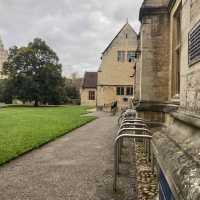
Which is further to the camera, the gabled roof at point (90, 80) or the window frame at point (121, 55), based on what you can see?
the gabled roof at point (90, 80)

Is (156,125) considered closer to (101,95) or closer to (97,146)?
(97,146)

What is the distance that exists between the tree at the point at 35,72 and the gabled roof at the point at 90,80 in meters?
4.75

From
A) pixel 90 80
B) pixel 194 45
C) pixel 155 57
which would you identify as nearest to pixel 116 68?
pixel 90 80

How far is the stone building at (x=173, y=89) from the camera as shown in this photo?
1.79 m

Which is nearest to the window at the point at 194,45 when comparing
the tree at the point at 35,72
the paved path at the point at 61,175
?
the paved path at the point at 61,175

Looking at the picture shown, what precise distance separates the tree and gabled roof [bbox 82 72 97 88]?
4.75m

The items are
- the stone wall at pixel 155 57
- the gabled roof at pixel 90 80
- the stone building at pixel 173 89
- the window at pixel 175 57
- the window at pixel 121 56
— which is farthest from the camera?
the gabled roof at pixel 90 80

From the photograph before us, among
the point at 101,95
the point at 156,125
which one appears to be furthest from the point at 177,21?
the point at 101,95

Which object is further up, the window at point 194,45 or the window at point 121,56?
the window at point 121,56

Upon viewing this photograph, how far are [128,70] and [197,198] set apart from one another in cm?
3597

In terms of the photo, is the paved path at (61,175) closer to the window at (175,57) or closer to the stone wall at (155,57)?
the stone wall at (155,57)

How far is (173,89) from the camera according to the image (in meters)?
7.45

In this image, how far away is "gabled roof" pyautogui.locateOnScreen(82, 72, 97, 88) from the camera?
48188mm

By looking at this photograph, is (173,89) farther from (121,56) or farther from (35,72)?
(35,72)
